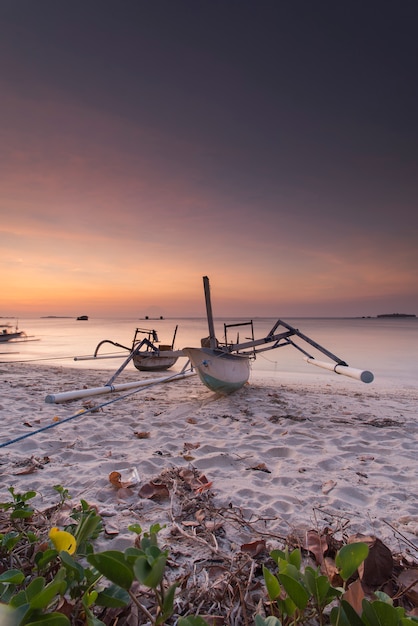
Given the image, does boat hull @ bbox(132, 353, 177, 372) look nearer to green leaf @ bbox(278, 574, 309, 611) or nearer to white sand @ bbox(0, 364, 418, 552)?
white sand @ bbox(0, 364, 418, 552)

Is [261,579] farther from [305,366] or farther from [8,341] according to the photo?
[8,341]

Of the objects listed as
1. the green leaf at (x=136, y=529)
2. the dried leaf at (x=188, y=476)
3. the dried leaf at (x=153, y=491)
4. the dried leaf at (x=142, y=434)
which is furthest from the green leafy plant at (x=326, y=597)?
the dried leaf at (x=142, y=434)

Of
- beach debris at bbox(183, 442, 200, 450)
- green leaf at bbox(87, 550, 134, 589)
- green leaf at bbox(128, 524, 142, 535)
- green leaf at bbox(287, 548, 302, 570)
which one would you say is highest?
green leaf at bbox(87, 550, 134, 589)

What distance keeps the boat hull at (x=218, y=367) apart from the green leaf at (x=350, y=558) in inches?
220

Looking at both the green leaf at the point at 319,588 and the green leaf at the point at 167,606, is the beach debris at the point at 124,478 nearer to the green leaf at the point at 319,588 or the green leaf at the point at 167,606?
Result: the green leaf at the point at 167,606

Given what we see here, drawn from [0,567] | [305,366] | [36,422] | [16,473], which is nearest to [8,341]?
[305,366]

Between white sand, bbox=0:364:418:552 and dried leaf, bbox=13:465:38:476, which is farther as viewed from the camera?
dried leaf, bbox=13:465:38:476

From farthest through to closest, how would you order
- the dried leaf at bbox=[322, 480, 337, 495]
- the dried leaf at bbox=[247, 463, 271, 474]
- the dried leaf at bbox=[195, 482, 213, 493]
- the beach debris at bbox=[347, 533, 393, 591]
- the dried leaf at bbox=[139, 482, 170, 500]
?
1. the dried leaf at bbox=[247, 463, 271, 474]
2. the dried leaf at bbox=[322, 480, 337, 495]
3. the dried leaf at bbox=[195, 482, 213, 493]
4. the dried leaf at bbox=[139, 482, 170, 500]
5. the beach debris at bbox=[347, 533, 393, 591]

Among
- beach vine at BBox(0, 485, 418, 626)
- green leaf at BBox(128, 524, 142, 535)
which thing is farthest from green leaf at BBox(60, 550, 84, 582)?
green leaf at BBox(128, 524, 142, 535)

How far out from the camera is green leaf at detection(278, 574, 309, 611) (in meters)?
0.99

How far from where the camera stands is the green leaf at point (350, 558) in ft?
3.66

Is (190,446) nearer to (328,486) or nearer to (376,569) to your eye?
(328,486)

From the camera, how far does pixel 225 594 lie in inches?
64.0

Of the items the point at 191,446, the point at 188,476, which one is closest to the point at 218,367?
the point at 191,446
